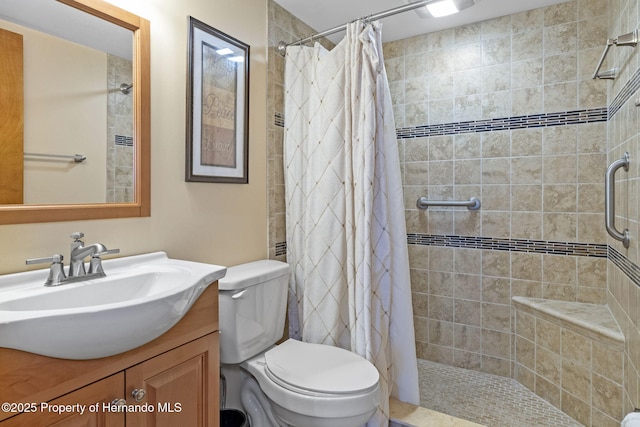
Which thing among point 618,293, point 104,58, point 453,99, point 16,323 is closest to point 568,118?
point 453,99

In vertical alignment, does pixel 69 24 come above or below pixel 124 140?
above

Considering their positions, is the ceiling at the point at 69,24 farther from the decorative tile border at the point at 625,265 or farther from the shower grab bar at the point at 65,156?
the decorative tile border at the point at 625,265

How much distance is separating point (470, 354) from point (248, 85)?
2.20 meters

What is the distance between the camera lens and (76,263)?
1139mm

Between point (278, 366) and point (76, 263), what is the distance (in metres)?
→ 0.86

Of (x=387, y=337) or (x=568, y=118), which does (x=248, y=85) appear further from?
(x=568, y=118)

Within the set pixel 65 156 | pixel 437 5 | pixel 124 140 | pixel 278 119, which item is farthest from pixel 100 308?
pixel 437 5

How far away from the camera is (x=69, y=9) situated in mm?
1232

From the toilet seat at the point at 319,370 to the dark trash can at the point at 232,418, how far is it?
303 mm

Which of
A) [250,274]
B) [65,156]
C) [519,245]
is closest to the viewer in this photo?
[65,156]

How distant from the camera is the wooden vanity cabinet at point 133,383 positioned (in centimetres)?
77

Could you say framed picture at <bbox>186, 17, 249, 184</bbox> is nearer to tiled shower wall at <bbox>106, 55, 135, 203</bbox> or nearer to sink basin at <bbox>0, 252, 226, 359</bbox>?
tiled shower wall at <bbox>106, 55, 135, 203</bbox>

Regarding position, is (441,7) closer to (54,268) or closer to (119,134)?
(119,134)

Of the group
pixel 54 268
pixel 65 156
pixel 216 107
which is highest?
pixel 216 107
